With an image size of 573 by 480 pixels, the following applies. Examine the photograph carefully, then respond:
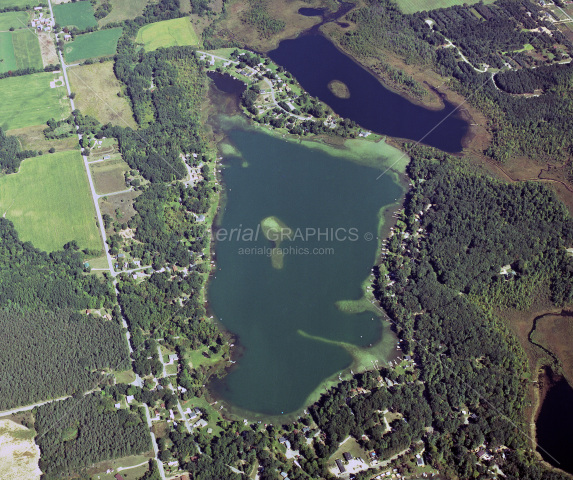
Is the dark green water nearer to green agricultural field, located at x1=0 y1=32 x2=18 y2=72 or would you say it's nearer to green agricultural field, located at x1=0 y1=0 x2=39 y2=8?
green agricultural field, located at x1=0 y1=32 x2=18 y2=72

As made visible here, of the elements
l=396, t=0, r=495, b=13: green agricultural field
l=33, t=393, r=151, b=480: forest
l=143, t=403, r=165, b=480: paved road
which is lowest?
l=143, t=403, r=165, b=480: paved road

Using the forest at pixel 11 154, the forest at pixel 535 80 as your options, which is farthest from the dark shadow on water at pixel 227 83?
the forest at pixel 535 80

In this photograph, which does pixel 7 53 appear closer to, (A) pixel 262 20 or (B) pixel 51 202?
(B) pixel 51 202

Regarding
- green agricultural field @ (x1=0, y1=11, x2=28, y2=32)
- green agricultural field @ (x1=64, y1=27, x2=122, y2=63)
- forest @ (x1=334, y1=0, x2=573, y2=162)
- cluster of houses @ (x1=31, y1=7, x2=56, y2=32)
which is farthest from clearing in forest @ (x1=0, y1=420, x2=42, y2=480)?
green agricultural field @ (x1=0, y1=11, x2=28, y2=32)

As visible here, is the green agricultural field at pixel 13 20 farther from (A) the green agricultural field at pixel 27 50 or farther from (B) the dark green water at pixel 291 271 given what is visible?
(B) the dark green water at pixel 291 271

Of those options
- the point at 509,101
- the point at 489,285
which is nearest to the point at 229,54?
the point at 509,101

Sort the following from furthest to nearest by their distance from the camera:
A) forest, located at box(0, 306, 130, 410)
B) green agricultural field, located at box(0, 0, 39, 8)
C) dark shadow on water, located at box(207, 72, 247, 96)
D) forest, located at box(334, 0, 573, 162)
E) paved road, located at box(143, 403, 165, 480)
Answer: green agricultural field, located at box(0, 0, 39, 8), dark shadow on water, located at box(207, 72, 247, 96), forest, located at box(334, 0, 573, 162), forest, located at box(0, 306, 130, 410), paved road, located at box(143, 403, 165, 480)
